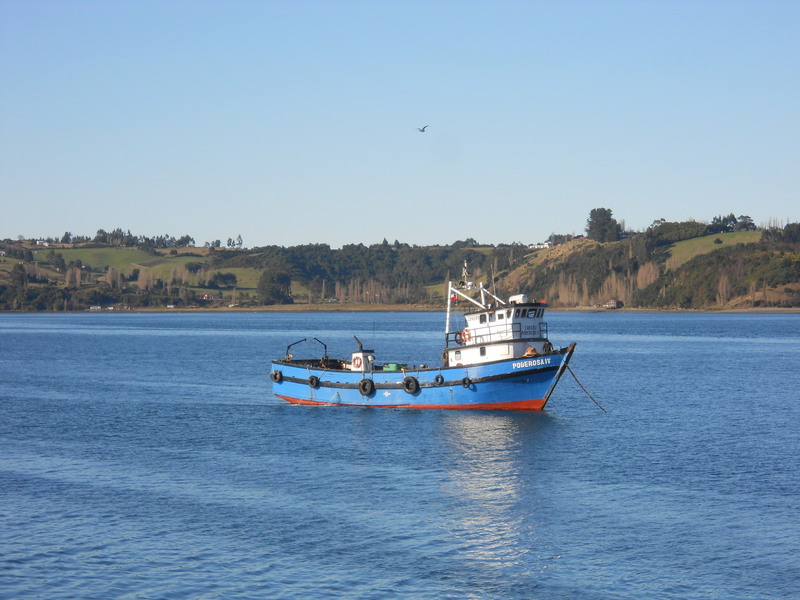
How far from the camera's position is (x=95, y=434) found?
173 ft

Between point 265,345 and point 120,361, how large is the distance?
36208mm

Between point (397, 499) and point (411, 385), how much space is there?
2369cm

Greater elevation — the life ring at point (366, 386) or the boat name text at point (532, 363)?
the boat name text at point (532, 363)

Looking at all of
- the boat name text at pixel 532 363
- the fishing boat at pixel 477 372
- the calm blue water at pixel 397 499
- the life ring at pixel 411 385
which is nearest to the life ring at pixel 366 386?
the fishing boat at pixel 477 372

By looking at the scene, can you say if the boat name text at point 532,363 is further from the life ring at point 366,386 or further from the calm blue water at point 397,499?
the life ring at point 366,386

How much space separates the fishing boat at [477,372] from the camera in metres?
57.7

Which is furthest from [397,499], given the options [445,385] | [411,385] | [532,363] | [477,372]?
[411,385]

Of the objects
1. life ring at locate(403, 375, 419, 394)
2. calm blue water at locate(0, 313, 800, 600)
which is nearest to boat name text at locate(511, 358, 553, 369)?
calm blue water at locate(0, 313, 800, 600)

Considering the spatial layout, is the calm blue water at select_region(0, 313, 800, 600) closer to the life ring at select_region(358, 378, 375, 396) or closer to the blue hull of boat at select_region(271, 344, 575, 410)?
the blue hull of boat at select_region(271, 344, 575, 410)

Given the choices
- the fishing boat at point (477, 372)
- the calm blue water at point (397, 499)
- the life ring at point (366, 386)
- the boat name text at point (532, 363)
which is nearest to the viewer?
the calm blue water at point (397, 499)

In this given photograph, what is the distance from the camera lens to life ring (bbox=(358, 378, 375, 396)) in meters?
61.9

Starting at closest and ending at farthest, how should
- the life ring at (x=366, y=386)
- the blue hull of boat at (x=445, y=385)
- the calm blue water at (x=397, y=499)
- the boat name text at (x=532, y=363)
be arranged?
1. the calm blue water at (x=397, y=499)
2. the boat name text at (x=532, y=363)
3. the blue hull of boat at (x=445, y=385)
4. the life ring at (x=366, y=386)

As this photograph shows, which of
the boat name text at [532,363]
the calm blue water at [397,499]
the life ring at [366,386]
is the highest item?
the boat name text at [532,363]

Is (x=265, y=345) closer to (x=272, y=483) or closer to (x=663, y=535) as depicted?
(x=272, y=483)
